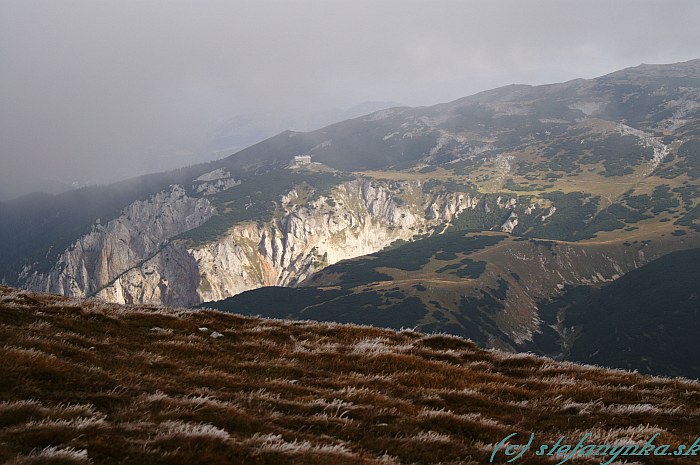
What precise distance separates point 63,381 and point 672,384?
59.7 feet

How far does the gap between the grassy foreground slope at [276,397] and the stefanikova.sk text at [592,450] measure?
239mm

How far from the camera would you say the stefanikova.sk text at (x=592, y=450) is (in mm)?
9000

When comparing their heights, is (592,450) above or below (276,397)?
below

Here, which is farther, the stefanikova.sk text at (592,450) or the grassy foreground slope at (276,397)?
the stefanikova.sk text at (592,450)

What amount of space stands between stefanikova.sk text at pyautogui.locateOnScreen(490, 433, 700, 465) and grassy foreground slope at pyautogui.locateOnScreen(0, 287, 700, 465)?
0.78ft

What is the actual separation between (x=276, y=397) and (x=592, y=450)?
6.78 m

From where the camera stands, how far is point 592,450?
9.34m

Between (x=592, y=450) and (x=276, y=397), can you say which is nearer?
(x=592, y=450)

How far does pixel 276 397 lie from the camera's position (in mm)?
11375

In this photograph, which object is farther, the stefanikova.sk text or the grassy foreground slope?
the stefanikova.sk text

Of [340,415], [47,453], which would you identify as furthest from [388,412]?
[47,453]

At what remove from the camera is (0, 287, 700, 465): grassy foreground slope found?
7359mm

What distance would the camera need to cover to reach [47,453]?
20.0 ft

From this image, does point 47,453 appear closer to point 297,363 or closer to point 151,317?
point 297,363
